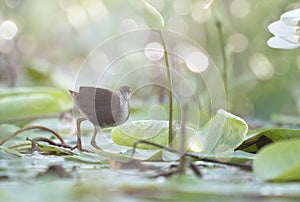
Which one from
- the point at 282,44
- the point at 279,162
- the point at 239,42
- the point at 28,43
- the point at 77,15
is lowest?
the point at 279,162

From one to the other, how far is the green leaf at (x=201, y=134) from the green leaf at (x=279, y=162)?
0.43 ft

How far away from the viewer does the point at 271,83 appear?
1.91 meters

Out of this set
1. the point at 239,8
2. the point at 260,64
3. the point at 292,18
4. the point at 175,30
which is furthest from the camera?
the point at 239,8

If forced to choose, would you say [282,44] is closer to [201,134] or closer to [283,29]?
[283,29]

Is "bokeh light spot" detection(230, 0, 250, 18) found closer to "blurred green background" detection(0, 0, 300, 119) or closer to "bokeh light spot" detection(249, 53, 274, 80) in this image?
"blurred green background" detection(0, 0, 300, 119)

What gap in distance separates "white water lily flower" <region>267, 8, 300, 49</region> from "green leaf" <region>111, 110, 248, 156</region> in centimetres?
18

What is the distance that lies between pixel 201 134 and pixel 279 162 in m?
0.21

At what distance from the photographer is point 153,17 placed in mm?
701

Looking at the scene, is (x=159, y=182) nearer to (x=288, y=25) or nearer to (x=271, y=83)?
(x=288, y=25)

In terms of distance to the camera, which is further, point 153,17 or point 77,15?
point 77,15

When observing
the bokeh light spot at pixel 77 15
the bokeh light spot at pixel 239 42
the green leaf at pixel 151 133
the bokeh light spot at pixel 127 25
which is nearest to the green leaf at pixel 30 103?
the green leaf at pixel 151 133

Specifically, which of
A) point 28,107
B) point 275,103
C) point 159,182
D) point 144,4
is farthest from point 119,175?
point 275,103

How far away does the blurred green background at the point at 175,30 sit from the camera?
189 cm

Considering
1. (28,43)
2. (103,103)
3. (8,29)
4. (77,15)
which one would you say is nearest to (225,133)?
(103,103)
